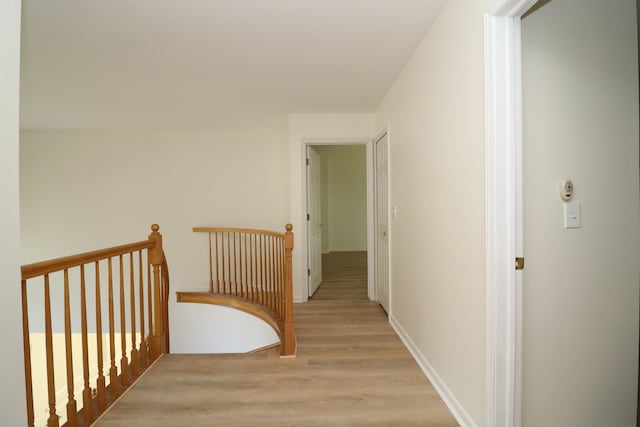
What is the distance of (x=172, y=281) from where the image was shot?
4891 millimetres

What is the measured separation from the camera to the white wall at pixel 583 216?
151 cm

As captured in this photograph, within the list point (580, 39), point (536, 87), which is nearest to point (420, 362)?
Answer: point (536, 87)

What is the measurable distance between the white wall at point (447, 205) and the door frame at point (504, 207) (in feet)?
0.29

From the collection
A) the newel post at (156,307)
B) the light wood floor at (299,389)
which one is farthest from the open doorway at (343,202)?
the newel post at (156,307)

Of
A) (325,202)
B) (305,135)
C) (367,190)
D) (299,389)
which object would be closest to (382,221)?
(367,190)

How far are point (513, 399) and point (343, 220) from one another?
6.62 m

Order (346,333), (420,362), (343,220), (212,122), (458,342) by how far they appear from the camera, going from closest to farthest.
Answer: (458,342), (420,362), (346,333), (212,122), (343,220)

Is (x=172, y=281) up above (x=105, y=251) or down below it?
below

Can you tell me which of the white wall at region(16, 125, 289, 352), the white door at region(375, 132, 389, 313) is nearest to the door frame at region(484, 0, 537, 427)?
the white door at region(375, 132, 389, 313)

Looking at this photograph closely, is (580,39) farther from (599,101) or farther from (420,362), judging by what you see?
(420,362)

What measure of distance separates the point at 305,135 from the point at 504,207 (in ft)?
9.86

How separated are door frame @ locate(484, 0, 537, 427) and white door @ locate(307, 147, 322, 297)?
2.88 meters

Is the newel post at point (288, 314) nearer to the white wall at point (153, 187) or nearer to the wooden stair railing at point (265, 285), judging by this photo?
the wooden stair railing at point (265, 285)

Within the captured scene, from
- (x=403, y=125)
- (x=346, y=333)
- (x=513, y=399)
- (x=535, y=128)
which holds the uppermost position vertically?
(x=403, y=125)
